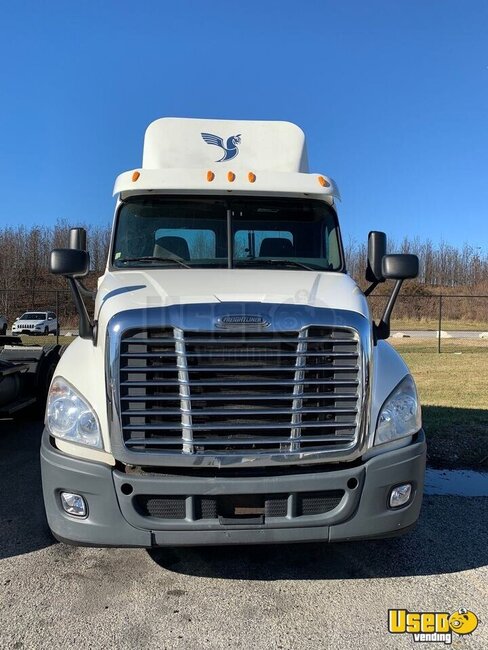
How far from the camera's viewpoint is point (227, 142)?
482 centimetres

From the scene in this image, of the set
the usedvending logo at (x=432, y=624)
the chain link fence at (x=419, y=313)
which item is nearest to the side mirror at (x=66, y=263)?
the usedvending logo at (x=432, y=624)

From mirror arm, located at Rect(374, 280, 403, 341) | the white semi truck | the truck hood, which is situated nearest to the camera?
the white semi truck

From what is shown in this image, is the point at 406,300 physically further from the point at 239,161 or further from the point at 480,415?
the point at 239,161

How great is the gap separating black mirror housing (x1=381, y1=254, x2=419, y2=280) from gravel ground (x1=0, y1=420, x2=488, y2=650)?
6.65 feet

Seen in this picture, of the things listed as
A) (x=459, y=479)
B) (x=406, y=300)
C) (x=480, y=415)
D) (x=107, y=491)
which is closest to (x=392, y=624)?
(x=107, y=491)

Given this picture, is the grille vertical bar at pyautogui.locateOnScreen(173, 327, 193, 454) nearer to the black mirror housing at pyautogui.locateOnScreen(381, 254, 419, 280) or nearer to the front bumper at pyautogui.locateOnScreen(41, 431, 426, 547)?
the front bumper at pyautogui.locateOnScreen(41, 431, 426, 547)

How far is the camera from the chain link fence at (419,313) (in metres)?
26.5

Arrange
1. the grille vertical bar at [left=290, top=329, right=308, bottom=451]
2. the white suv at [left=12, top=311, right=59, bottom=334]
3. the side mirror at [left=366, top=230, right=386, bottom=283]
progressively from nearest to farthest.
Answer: the grille vertical bar at [left=290, top=329, right=308, bottom=451] < the side mirror at [left=366, top=230, right=386, bottom=283] < the white suv at [left=12, top=311, right=59, bottom=334]

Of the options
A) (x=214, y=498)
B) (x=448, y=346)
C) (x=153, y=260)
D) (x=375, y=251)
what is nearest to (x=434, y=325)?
(x=448, y=346)

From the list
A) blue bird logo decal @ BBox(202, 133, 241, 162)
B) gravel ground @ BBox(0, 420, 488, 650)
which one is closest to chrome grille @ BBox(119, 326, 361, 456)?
gravel ground @ BBox(0, 420, 488, 650)

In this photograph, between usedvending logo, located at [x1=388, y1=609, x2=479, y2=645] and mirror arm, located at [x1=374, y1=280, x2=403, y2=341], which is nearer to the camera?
usedvending logo, located at [x1=388, y1=609, x2=479, y2=645]

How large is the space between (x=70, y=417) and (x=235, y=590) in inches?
59.3

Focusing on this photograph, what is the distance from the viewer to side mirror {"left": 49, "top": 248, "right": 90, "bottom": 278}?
3754 millimetres

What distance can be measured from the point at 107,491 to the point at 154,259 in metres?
1.92
